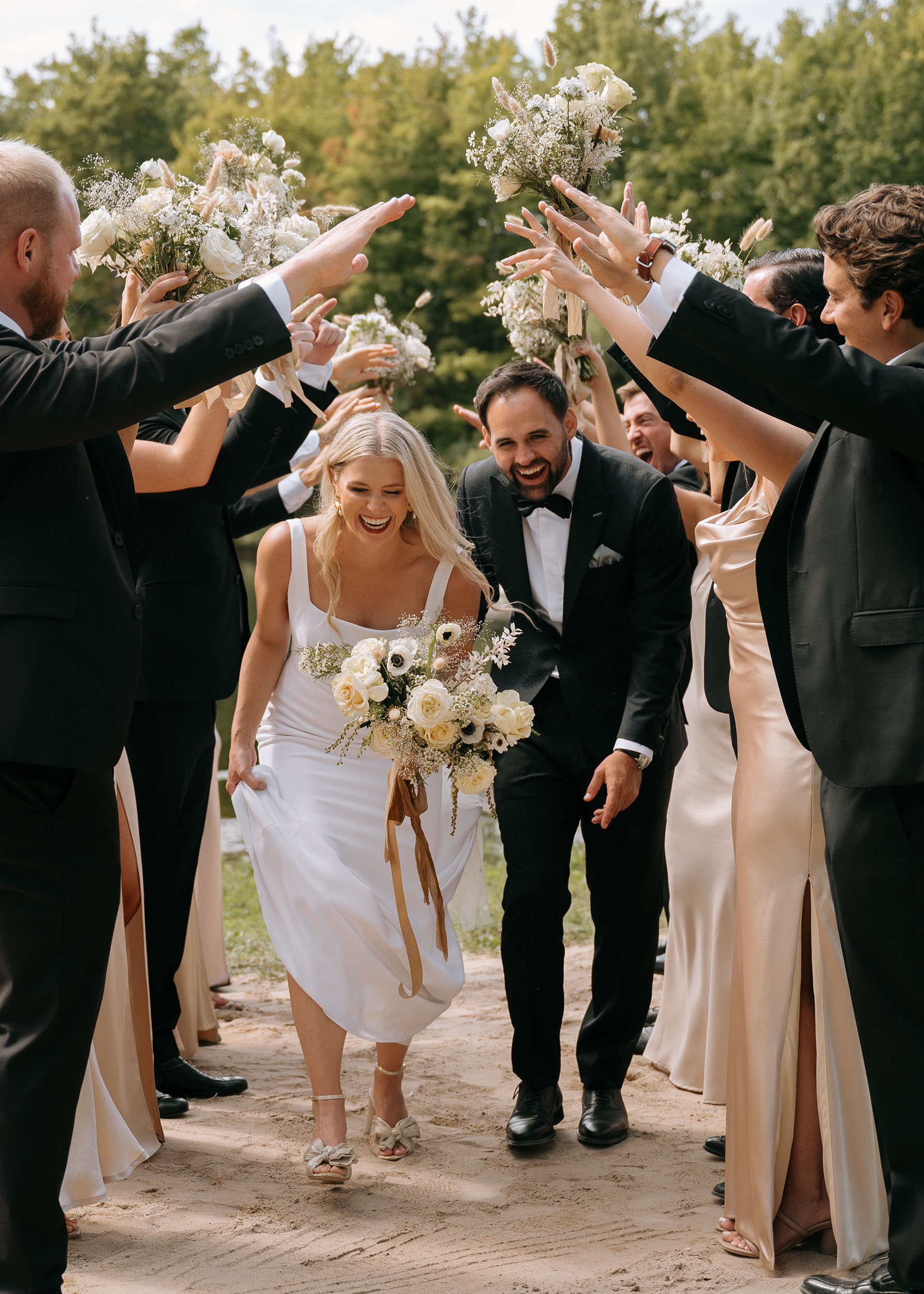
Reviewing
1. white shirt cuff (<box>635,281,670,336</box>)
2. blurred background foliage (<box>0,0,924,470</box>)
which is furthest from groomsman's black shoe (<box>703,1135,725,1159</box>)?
blurred background foliage (<box>0,0,924,470</box>)

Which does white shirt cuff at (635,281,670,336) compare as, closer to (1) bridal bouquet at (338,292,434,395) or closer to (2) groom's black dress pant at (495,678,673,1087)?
(2) groom's black dress pant at (495,678,673,1087)

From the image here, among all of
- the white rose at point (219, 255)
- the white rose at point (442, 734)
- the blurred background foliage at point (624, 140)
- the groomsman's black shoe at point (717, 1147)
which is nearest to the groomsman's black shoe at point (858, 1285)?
the groomsman's black shoe at point (717, 1147)

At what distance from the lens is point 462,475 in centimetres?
555

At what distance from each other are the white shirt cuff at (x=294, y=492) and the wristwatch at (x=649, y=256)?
3.73 meters

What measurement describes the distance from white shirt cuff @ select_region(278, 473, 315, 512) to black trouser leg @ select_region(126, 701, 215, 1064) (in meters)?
1.83

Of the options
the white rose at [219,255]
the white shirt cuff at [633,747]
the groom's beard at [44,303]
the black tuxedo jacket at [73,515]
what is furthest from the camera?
the white shirt cuff at [633,747]

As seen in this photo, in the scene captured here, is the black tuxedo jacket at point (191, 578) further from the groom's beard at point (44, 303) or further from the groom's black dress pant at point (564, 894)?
the groom's beard at point (44, 303)

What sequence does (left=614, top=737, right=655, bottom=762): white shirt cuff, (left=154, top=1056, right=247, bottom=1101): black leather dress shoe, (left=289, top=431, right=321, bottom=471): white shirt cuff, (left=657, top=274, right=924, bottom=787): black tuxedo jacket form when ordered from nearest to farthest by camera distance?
(left=657, top=274, right=924, bottom=787): black tuxedo jacket → (left=614, top=737, right=655, bottom=762): white shirt cuff → (left=154, top=1056, right=247, bottom=1101): black leather dress shoe → (left=289, top=431, right=321, bottom=471): white shirt cuff

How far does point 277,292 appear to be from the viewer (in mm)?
3100

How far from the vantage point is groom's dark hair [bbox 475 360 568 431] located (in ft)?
16.8

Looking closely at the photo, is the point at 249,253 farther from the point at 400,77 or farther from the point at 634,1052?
the point at 400,77

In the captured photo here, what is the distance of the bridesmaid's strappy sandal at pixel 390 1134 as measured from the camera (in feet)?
15.7

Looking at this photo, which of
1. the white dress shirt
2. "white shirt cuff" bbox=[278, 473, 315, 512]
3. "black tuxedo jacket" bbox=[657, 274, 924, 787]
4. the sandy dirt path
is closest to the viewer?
"black tuxedo jacket" bbox=[657, 274, 924, 787]

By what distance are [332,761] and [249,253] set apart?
1853 millimetres
